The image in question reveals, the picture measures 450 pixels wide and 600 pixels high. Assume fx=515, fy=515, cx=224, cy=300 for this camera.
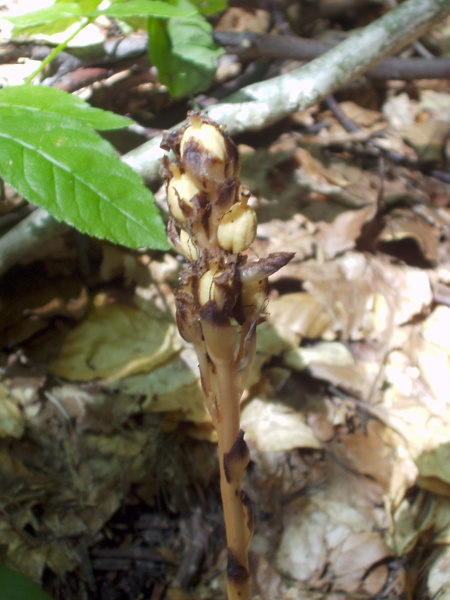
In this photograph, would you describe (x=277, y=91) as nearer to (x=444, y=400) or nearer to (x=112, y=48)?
(x=112, y=48)

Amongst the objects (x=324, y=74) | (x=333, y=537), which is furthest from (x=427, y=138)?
(x=333, y=537)

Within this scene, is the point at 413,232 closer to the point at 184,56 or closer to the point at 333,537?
the point at 184,56

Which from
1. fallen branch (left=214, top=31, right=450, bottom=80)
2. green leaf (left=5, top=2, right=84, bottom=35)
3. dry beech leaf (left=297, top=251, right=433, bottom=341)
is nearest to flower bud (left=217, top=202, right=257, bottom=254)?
green leaf (left=5, top=2, right=84, bottom=35)

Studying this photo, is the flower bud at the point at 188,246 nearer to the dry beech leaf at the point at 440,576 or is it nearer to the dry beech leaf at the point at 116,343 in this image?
the dry beech leaf at the point at 116,343

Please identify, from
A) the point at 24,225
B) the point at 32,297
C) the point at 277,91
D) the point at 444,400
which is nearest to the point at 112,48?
the point at 277,91

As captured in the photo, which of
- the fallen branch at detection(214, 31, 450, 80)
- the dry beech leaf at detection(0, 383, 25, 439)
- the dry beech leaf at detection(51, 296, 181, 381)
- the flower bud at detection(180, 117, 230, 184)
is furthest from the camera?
the fallen branch at detection(214, 31, 450, 80)

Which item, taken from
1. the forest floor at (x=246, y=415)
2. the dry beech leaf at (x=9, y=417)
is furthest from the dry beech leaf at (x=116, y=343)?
the dry beech leaf at (x=9, y=417)

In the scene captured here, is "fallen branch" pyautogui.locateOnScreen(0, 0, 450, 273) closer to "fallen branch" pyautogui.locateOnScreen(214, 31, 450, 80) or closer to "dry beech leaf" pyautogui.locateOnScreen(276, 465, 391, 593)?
"fallen branch" pyautogui.locateOnScreen(214, 31, 450, 80)
